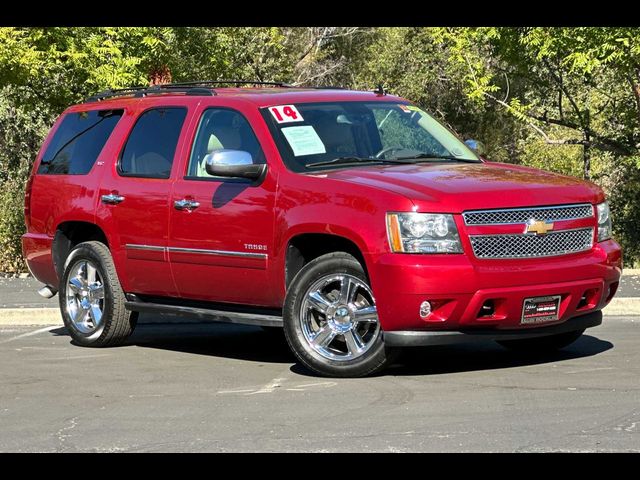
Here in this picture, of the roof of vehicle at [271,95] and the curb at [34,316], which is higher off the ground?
the roof of vehicle at [271,95]

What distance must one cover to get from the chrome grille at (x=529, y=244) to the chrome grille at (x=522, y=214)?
0.31 ft

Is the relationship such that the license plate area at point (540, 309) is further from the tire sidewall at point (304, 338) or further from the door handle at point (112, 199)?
the door handle at point (112, 199)

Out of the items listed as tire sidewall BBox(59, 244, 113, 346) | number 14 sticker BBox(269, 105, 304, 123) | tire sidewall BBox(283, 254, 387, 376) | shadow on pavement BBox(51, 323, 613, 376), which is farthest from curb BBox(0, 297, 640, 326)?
tire sidewall BBox(283, 254, 387, 376)

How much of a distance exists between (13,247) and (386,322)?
12.9 meters

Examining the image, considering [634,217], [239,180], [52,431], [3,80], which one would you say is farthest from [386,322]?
[634,217]

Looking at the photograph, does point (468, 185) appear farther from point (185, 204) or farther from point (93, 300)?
point (93, 300)

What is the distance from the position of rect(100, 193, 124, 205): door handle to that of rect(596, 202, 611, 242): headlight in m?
3.66

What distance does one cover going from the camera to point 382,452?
6.40 metres

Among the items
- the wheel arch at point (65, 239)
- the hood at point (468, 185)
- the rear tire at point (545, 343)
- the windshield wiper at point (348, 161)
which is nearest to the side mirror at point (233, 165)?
the windshield wiper at point (348, 161)

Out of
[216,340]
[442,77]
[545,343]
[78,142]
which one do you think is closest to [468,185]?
[545,343]

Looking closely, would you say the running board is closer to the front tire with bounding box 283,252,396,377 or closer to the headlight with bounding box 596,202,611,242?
the front tire with bounding box 283,252,396,377

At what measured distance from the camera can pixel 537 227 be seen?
8695 mm

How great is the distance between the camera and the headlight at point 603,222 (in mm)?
9281
